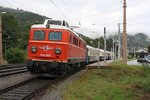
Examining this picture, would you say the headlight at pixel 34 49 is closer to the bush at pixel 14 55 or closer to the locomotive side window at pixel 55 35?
the locomotive side window at pixel 55 35

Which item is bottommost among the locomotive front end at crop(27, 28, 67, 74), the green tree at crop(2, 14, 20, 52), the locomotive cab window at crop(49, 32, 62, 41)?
the locomotive front end at crop(27, 28, 67, 74)

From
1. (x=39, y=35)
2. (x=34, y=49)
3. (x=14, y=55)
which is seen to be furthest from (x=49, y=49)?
(x=14, y=55)

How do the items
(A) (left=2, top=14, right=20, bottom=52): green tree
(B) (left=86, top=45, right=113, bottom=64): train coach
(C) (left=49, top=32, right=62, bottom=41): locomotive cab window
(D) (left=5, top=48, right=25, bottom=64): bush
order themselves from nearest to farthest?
(C) (left=49, top=32, right=62, bottom=41): locomotive cab window, (B) (left=86, top=45, right=113, bottom=64): train coach, (D) (left=5, top=48, right=25, bottom=64): bush, (A) (left=2, top=14, right=20, bottom=52): green tree

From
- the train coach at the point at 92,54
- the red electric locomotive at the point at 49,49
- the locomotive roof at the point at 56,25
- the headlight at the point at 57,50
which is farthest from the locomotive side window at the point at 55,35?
the train coach at the point at 92,54

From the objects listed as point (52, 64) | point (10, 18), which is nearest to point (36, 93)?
point (52, 64)

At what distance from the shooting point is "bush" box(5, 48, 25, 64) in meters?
48.6

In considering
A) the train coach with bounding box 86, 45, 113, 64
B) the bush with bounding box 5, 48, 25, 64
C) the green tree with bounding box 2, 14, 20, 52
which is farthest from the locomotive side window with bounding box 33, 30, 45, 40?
the green tree with bounding box 2, 14, 20, 52

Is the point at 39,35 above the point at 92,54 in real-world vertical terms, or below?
above

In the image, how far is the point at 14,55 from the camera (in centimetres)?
4947

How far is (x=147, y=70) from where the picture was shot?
87.2 feet

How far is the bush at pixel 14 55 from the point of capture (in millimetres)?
48594

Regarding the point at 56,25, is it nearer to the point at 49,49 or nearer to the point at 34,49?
the point at 49,49

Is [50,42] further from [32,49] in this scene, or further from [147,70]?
[147,70]

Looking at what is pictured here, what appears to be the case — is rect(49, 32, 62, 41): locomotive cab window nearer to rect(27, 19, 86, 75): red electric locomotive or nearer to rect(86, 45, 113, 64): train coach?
rect(27, 19, 86, 75): red electric locomotive
